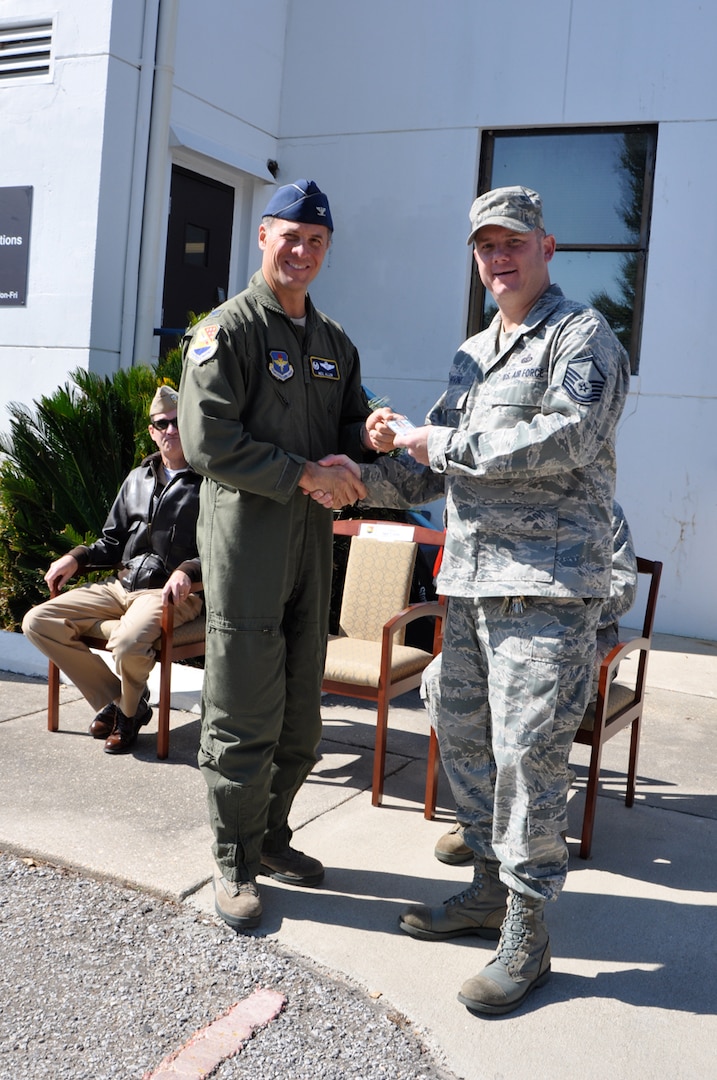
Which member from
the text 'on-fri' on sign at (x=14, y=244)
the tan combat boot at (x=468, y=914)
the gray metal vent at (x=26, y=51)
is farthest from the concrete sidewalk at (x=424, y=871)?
the gray metal vent at (x=26, y=51)

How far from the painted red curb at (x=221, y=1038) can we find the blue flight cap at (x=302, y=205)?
85.4 inches

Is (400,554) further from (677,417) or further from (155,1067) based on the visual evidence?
(677,417)

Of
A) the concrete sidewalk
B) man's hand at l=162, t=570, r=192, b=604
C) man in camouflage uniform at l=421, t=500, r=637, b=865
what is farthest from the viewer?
man's hand at l=162, t=570, r=192, b=604

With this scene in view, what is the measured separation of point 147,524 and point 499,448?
2.48 metres

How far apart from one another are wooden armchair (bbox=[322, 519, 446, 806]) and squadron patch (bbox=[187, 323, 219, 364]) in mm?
1533

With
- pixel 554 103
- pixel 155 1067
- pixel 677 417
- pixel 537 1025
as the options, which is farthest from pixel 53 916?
pixel 554 103

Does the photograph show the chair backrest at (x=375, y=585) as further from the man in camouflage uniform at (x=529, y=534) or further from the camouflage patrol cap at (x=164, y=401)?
the man in camouflage uniform at (x=529, y=534)

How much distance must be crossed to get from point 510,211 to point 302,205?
0.65 m

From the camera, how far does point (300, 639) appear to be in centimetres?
327

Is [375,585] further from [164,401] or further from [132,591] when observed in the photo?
[164,401]

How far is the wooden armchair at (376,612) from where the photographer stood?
13.8 feet

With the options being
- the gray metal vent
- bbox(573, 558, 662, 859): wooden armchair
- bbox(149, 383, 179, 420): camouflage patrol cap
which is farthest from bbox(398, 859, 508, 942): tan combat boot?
the gray metal vent

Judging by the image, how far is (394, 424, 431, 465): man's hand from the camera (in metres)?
2.88

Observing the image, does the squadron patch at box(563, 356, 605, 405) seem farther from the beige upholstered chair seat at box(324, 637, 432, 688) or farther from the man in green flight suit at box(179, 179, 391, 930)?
the beige upholstered chair seat at box(324, 637, 432, 688)
